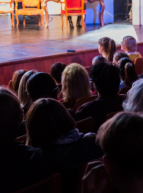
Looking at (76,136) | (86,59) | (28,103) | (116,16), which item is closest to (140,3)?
(116,16)

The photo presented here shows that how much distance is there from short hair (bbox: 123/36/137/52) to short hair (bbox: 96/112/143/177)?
3.14 meters

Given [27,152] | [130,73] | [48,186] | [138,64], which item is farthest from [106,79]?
[138,64]

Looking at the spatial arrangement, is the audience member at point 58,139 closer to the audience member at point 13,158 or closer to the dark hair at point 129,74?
the audience member at point 13,158

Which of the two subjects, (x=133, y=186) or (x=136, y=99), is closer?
(x=133, y=186)

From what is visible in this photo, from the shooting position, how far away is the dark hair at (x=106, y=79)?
1997mm

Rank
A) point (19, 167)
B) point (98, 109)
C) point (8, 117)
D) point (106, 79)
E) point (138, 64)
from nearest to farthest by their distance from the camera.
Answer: point (19, 167)
point (8, 117)
point (98, 109)
point (106, 79)
point (138, 64)

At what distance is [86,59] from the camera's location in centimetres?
450

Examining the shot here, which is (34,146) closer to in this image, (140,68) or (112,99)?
(112,99)

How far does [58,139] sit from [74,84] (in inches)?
39.5

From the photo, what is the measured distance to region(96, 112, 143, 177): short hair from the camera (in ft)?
2.56

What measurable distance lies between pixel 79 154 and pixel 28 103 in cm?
102

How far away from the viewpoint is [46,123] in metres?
1.27

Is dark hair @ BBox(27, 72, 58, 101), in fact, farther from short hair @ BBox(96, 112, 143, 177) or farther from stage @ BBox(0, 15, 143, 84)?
stage @ BBox(0, 15, 143, 84)

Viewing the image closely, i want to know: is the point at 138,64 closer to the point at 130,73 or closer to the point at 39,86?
the point at 130,73
